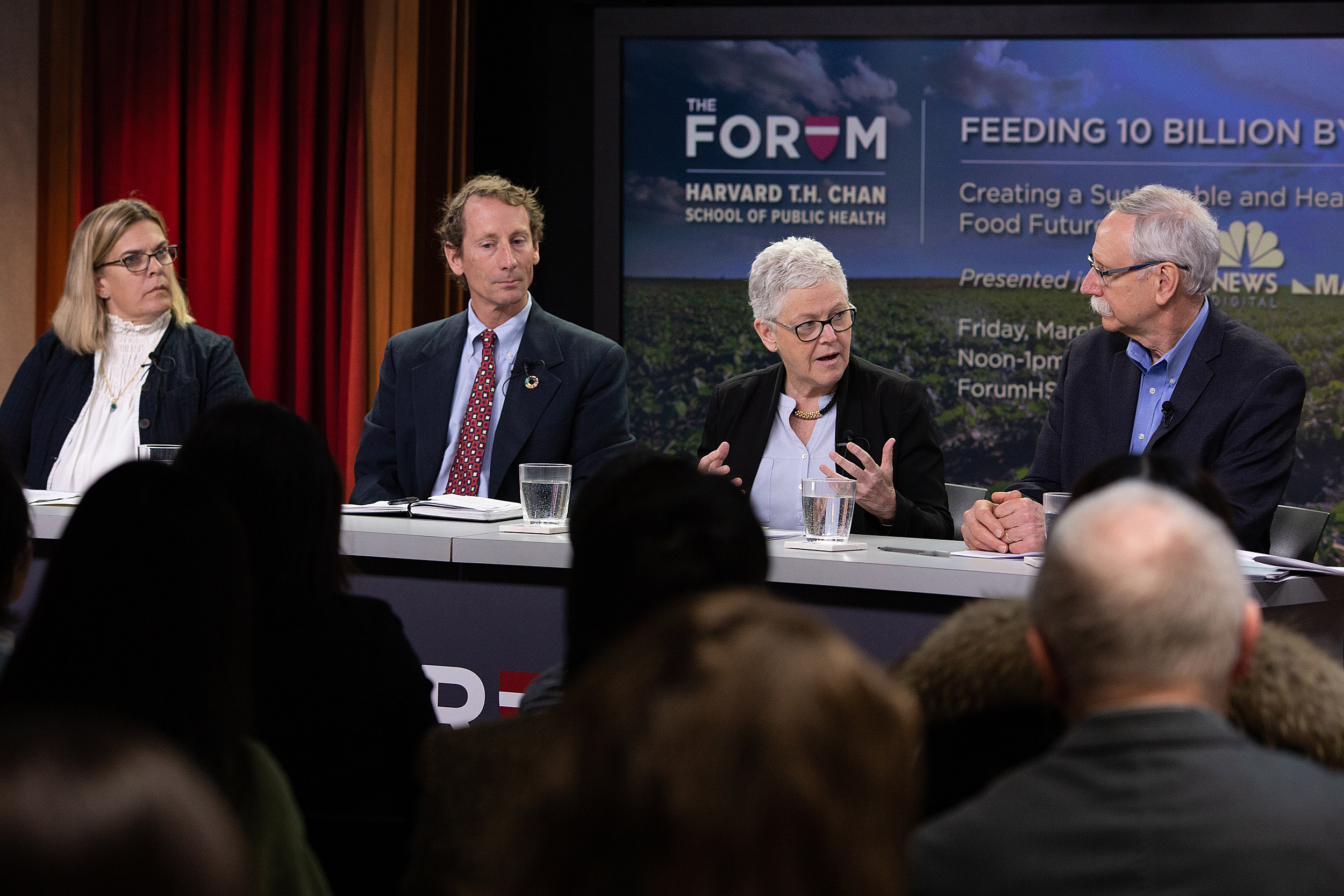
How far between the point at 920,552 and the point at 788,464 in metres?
0.75

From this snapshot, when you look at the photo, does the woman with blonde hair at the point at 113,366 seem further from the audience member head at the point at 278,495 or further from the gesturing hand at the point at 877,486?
the audience member head at the point at 278,495

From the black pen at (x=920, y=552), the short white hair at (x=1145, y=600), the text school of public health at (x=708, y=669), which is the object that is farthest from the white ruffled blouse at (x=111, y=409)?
the short white hair at (x=1145, y=600)

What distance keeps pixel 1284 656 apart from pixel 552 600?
180 cm

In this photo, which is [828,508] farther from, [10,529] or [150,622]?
[150,622]

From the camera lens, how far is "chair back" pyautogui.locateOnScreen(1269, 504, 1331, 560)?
2.87m

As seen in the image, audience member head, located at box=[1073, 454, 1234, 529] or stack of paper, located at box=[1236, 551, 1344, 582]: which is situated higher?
audience member head, located at box=[1073, 454, 1234, 529]

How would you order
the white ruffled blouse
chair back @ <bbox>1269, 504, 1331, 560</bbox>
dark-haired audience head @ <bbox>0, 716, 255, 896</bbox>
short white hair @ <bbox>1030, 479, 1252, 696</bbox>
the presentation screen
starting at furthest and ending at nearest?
the presentation screen, the white ruffled blouse, chair back @ <bbox>1269, 504, 1331, 560</bbox>, short white hair @ <bbox>1030, 479, 1252, 696</bbox>, dark-haired audience head @ <bbox>0, 716, 255, 896</bbox>

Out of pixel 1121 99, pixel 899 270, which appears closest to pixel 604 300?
pixel 899 270

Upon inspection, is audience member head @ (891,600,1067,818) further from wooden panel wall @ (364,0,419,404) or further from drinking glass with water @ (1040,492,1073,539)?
wooden panel wall @ (364,0,419,404)

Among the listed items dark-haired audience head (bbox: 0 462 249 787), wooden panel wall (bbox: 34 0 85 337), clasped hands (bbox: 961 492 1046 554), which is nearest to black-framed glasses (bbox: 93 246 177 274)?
wooden panel wall (bbox: 34 0 85 337)

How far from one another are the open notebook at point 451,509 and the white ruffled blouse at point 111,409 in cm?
127

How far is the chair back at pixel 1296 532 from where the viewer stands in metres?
2.87

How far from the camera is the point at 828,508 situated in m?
2.73

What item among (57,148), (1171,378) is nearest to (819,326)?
(1171,378)
